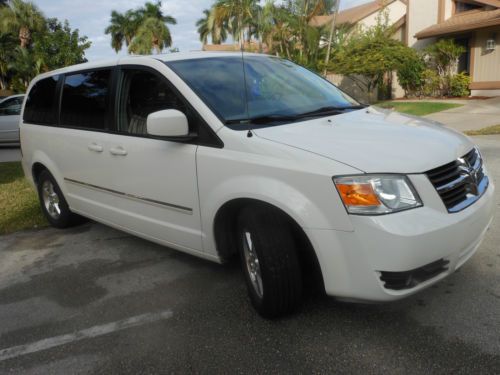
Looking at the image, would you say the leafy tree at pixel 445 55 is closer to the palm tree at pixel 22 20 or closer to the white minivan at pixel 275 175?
the white minivan at pixel 275 175

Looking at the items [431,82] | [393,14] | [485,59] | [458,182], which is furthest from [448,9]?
[458,182]

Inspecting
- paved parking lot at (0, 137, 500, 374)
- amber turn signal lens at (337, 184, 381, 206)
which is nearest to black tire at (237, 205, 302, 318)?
paved parking lot at (0, 137, 500, 374)

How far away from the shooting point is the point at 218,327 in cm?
312

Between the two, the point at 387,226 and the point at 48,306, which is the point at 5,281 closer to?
the point at 48,306

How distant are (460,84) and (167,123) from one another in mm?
18575

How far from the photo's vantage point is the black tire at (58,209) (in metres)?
5.28

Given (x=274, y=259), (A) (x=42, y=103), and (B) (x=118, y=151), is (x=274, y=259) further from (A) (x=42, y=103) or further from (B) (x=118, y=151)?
(A) (x=42, y=103)

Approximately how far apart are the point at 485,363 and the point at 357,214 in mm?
1018

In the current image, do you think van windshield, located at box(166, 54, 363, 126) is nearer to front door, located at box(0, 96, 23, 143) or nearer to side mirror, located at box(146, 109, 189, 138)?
side mirror, located at box(146, 109, 189, 138)

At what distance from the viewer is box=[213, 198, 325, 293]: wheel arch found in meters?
2.82

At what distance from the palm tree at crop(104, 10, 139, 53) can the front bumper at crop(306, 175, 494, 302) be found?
165ft

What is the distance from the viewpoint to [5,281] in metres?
4.24

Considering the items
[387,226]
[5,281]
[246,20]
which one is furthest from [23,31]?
[387,226]

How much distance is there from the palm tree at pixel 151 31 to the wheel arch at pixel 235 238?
43.0m
